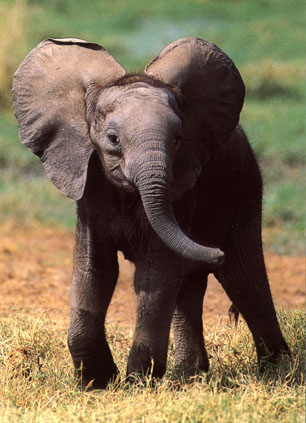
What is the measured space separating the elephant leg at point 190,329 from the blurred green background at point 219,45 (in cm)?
387

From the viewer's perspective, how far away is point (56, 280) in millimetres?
8883

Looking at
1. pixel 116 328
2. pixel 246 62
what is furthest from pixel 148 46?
pixel 116 328

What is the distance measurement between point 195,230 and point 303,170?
22.6ft

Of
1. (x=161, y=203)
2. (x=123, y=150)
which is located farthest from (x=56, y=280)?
(x=161, y=203)

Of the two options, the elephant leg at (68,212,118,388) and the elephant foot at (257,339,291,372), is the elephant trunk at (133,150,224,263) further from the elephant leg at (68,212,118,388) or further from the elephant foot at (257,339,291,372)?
the elephant foot at (257,339,291,372)

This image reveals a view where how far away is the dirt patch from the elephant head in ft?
5.61

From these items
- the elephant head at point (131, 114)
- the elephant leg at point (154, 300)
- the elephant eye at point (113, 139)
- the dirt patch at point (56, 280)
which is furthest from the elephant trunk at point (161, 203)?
the dirt patch at point (56, 280)

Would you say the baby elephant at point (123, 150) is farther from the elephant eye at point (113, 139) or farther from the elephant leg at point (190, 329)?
the elephant leg at point (190, 329)

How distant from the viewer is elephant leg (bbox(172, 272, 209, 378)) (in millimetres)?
6168

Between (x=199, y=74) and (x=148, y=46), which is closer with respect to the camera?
(x=199, y=74)

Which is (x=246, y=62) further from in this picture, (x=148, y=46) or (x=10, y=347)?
(x=10, y=347)

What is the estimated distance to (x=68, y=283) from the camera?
28.9 feet

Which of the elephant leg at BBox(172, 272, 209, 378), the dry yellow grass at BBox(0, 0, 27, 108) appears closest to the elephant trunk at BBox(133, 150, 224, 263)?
the elephant leg at BBox(172, 272, 209, 378)

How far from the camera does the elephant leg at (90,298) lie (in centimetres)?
541
